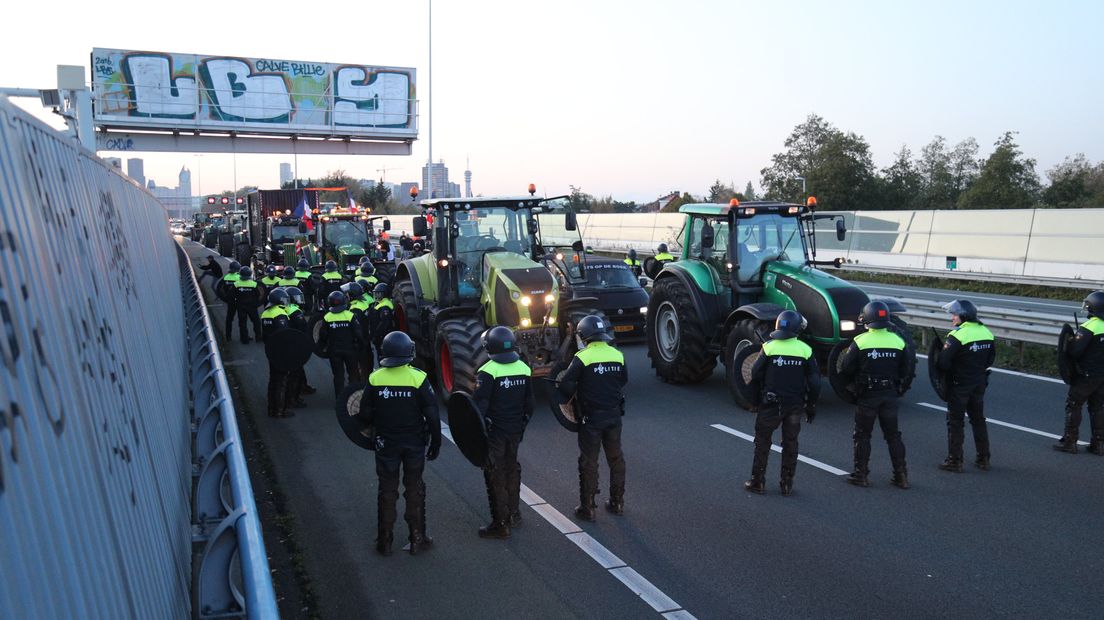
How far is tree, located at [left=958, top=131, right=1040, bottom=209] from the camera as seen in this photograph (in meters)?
46.9

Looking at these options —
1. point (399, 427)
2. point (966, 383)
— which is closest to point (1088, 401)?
point (966, 383)

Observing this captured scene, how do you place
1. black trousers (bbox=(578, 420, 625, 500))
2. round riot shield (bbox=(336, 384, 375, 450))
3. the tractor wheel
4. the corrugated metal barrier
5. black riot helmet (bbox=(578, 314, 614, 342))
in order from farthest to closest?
the tractor wheel, black riot helmet (bbox=(578, 314, 614, 342)), black trousers (bbox=(578, 420, 625, 500)), round riot shield (bbox=(336, 384, 375, 450)), the corrugated metal barrier

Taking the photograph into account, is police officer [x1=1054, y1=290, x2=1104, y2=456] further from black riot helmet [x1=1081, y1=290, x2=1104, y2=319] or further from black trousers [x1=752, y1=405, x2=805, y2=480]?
black trousers [x1=752, y1=405, x2=805, y2=480]

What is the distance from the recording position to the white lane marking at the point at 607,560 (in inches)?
235

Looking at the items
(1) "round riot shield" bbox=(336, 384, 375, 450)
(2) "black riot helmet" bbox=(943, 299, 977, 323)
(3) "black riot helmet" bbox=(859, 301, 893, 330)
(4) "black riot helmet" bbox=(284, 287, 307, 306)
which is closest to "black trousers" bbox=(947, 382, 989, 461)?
(2) "black riot helmet" bbox=(943, 299, 977, 323)

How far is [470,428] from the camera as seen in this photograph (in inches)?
287

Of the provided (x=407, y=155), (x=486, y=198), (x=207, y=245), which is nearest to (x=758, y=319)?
(x=486, y=198)

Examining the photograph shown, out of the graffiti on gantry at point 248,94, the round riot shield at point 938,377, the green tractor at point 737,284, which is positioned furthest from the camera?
the graffiti on gantry at point 248,94

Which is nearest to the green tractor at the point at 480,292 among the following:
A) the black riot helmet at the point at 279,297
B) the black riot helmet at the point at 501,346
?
the black riot helmet at the point at 279,297

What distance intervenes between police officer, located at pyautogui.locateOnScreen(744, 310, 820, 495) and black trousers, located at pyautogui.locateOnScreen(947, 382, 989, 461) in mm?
1575

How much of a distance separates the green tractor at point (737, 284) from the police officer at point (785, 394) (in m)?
2.88

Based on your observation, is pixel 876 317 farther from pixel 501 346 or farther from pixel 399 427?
pixel 399 427

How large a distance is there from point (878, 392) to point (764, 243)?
4577 mm

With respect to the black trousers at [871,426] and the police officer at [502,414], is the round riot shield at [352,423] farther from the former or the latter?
the black trousers at [871,426]
